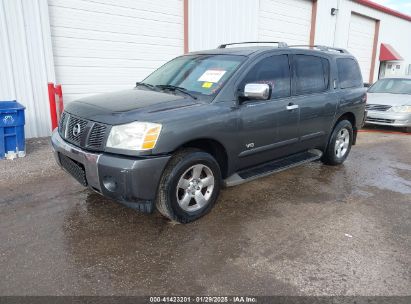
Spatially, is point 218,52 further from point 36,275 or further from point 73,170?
point 36,275

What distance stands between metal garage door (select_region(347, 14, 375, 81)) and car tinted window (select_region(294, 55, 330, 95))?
12.7 metres

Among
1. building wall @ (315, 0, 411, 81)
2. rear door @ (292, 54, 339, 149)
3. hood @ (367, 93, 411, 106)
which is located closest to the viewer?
rear door @ (292, 54, 339, 149)

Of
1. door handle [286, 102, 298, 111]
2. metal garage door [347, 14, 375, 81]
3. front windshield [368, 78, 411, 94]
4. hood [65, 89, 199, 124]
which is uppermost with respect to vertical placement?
metal garage door [347, 14, 375, 81]

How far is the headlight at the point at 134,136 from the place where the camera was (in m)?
3.07

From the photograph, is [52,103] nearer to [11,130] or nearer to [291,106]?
[11,130]

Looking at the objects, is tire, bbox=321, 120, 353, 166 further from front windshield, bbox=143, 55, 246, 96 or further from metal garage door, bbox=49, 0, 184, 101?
metal garage door, bbox=49, 0, 184, 101

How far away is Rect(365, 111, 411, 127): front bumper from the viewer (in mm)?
8992

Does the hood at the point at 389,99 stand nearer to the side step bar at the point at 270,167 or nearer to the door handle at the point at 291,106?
the side step bar at the point at 270,167

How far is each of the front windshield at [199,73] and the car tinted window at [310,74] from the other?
0.99m

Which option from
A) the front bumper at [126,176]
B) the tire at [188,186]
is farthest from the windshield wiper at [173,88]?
the front bumper at [126,176]

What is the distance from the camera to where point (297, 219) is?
3771 mm

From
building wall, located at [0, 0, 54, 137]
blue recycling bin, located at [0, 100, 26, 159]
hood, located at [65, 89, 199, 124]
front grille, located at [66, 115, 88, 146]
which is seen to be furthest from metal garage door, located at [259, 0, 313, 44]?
front grille, located at [66, 115, 88, 146]

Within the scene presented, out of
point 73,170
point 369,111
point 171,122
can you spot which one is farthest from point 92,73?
point 369,111

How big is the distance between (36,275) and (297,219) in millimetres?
2582
